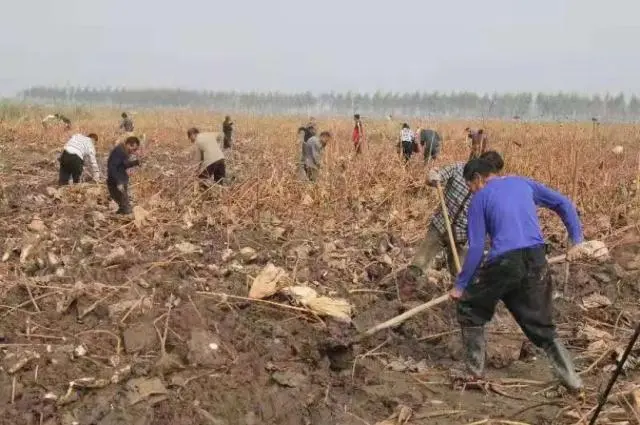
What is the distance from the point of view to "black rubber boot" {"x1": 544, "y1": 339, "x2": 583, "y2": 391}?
12.6ft

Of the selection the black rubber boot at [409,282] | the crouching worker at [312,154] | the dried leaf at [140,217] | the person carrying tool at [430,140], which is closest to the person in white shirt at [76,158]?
the dried leaf at [140,217]

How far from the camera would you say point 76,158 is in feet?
29.7

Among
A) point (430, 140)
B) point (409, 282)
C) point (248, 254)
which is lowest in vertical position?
point (409, 282)

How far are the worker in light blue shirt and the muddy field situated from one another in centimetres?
40

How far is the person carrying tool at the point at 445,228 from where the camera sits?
5273mm

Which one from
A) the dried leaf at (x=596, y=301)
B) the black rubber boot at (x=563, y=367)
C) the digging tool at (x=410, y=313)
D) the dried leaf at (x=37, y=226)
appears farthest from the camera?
the dried leaf at (x=37, y=226)

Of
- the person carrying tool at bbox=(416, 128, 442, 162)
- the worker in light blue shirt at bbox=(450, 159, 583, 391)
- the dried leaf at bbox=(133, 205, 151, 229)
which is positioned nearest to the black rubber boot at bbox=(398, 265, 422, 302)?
the worker in light blue shirt at bbox=(450, 159, 583, 391)

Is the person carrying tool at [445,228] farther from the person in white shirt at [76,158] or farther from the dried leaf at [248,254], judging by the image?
the person in white shirt at [76,158]

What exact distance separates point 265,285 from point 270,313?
212 mm

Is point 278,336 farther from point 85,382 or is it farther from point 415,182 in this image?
point 415,182

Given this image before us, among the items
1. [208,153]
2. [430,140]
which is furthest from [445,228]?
[430,140]

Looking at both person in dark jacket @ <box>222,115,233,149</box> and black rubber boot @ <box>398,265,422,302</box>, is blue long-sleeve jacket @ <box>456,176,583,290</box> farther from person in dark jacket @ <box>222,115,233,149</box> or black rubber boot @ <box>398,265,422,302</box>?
person in dark jacket @ <box>222,115,233,149</box>

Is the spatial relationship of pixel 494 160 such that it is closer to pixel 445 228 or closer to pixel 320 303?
pixel 445 228

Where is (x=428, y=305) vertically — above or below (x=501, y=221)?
below
